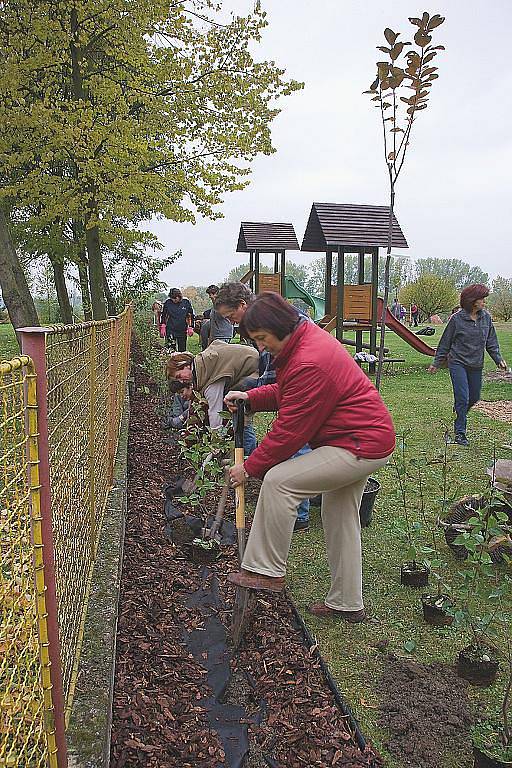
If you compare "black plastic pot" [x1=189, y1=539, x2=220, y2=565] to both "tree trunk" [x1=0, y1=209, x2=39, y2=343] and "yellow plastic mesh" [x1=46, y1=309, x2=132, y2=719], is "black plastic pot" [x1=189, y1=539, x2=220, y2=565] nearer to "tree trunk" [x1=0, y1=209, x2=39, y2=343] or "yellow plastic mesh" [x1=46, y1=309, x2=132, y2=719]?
"yellow plastic mesh" [x1=46, y1=309, x2=132, y2=719]

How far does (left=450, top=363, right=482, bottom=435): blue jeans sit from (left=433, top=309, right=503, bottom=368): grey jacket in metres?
0.07

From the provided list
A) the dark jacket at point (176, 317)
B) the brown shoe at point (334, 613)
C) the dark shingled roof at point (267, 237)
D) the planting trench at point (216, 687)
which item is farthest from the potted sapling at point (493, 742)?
the dark shingled roof at point (267, 237)

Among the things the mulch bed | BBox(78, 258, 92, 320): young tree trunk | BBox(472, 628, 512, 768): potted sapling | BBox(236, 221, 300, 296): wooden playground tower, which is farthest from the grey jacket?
BBox(236, 221, 300, 296): wooden playground tower

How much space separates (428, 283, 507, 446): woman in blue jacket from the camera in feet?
21.9

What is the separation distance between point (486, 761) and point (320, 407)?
141 centimetres

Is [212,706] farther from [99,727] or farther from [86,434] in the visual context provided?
[86,434]

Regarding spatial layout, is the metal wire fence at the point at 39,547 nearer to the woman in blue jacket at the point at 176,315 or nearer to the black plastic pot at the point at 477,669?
the black plastic pot at the point at 477,669

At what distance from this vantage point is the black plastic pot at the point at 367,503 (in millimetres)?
4577

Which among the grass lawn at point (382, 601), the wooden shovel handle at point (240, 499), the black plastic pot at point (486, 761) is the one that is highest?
the wooden shovel handle at point (240, 499)

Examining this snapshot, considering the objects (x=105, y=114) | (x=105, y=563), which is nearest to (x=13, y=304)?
(x=105, y=114)

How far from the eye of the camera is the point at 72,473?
2.70 meters

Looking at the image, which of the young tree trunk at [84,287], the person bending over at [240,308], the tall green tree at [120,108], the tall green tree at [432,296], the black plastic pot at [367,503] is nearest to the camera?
the black plastic pot at [367,503]

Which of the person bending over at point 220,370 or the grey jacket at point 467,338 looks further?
the grey jacket at point 467,338

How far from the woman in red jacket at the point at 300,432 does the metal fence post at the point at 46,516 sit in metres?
1.27
